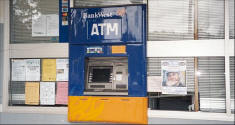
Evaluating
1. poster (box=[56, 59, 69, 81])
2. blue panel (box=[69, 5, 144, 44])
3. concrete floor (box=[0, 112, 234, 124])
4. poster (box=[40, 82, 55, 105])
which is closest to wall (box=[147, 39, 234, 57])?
blue panel (box=[69, 5, 144, 44])

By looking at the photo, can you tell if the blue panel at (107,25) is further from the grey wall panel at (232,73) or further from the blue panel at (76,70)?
→ the grey wall panel at (232,73)

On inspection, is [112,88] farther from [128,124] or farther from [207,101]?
[207,101]

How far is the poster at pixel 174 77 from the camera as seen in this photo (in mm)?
3898

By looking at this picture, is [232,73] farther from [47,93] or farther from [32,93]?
[32,93]

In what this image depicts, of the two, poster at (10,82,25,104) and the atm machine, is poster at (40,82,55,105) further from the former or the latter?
the atm machine

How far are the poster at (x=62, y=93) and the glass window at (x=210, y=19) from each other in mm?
2008

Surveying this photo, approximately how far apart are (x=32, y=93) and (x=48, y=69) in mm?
434

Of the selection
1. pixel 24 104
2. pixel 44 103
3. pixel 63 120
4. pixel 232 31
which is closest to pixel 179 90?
pixel 232 31

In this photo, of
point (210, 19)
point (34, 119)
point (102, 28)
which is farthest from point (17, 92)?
point (210, 19)

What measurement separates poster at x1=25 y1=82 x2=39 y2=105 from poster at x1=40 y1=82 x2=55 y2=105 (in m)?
0.07

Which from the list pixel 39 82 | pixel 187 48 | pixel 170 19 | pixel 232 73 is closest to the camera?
pixel 232 73

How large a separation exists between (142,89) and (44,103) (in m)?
1.51

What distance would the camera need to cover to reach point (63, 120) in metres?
4.14

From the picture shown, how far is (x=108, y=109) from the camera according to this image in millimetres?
3848
